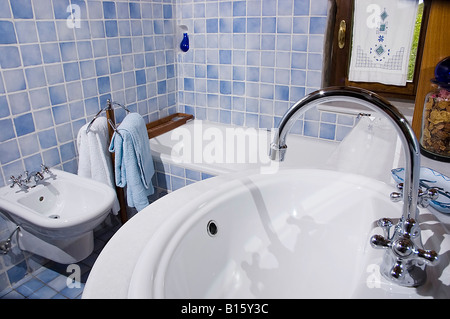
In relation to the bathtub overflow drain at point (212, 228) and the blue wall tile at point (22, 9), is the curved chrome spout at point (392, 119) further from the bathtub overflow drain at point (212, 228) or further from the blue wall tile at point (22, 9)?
the blue wall tile at point (22, 9)

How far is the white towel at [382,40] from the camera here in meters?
2.14

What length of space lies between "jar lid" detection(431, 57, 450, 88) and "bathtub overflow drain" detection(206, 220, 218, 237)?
861 mm

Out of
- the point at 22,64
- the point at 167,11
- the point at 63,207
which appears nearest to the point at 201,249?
the point at 63,207

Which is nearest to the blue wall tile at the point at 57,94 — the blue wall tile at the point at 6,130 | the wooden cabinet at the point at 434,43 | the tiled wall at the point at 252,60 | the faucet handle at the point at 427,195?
the blue wall tile at the point at 6,130

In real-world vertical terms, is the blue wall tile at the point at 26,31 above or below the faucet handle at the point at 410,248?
above

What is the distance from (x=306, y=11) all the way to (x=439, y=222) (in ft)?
5.68

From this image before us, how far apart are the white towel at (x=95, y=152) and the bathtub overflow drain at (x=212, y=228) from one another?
1164 mm

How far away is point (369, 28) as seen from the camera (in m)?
2.24

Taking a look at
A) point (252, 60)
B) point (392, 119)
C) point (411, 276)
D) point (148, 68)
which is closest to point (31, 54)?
point (148, 68)

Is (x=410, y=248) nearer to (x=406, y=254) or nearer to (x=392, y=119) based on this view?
(x=406, y=254)

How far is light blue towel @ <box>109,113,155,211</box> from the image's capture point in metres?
1.94

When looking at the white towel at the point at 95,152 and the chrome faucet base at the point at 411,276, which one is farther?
the white towel at the point at 95,152

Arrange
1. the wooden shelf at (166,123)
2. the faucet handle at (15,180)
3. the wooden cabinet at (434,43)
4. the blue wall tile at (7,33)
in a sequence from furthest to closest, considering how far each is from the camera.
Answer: the wooden shelf at (166,123)
the faucet handle at (15,180)
the blue wall tile at (7,33)
the wooden cabinet at (434,43)

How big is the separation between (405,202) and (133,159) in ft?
4.98
